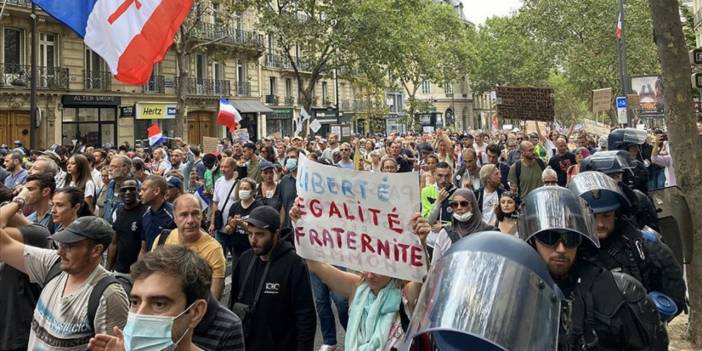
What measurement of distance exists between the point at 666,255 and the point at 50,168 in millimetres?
5653

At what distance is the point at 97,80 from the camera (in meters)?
27.3

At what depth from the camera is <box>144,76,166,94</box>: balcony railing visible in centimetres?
2986

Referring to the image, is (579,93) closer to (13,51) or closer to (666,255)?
(13,51)

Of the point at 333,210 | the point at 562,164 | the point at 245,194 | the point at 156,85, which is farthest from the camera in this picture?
the point at 156,85

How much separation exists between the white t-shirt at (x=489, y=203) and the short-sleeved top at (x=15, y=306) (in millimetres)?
4358

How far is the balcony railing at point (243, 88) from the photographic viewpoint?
36.5 meters

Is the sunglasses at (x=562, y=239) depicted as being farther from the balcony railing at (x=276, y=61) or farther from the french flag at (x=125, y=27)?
the balcony railing at (x=276, y=61)

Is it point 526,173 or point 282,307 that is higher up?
A: point 526,173

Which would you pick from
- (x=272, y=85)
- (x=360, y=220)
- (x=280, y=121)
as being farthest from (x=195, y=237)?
(x=272, y=85)

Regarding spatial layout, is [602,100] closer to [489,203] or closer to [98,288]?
[489,203]

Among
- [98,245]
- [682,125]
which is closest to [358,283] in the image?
[98,245]

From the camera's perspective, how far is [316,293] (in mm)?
5605

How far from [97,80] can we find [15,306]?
85.3 feet

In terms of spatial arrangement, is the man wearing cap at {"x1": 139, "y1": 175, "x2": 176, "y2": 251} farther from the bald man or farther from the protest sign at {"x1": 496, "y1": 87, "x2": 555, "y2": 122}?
the protest sign at {"x1": 496, "y1": 87, "x2": 555, "y2": 122}
